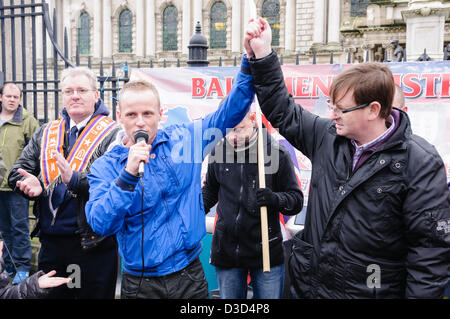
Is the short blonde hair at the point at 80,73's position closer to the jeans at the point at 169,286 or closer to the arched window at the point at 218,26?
the jeans at the point at 169,286

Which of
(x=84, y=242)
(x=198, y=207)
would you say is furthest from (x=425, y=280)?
(x=84, y=242)

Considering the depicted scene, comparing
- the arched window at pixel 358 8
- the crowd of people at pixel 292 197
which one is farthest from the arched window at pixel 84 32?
the crowd of people at pixel 292 197

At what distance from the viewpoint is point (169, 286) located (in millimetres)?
2115

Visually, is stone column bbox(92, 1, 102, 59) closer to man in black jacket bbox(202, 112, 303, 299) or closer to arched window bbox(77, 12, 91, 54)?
arched window bbox(77, 12, 91, 54)

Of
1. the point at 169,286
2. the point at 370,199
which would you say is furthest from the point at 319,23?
the point at 169,286

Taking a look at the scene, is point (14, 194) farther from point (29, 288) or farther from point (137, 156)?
point (137, 156)

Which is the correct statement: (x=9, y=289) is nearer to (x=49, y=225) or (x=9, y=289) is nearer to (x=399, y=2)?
(x=49, y=225)

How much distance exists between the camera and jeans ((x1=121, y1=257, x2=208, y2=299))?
2.12m

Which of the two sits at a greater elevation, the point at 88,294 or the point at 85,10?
the point at 85,10

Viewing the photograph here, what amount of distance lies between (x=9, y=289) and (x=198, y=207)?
104 centimetres

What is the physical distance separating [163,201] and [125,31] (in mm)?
36553

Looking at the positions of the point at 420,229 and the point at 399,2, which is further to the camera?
the point at 399,2

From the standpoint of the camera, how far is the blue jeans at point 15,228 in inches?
180
